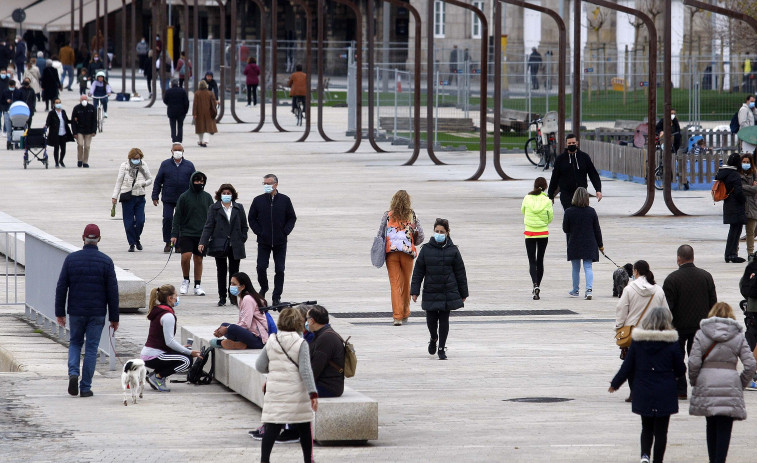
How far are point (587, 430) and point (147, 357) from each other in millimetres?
4135

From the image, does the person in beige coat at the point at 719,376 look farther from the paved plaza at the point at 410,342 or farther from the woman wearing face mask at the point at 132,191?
the woman wearing face mask at the point at 132,191

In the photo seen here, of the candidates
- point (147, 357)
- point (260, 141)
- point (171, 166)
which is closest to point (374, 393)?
point (147, 357)

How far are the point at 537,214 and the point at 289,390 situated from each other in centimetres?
857

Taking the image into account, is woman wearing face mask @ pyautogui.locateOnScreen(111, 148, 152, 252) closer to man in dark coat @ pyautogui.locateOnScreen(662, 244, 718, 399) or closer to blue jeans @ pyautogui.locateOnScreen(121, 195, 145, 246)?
blue jeans @ pyautogui.locateOnScreen(121, 195, 145, 246)

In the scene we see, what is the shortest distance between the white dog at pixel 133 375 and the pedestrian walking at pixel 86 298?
0.56 m

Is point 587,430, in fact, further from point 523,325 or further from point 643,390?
point 523,325

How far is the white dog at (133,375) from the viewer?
40.7 ft

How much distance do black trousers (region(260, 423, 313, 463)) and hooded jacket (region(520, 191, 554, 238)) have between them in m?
8.55

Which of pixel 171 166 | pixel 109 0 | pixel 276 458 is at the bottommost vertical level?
pixel 276 458

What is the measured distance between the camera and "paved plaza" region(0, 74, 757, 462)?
10.9 metres

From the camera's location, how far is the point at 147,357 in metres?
13.4

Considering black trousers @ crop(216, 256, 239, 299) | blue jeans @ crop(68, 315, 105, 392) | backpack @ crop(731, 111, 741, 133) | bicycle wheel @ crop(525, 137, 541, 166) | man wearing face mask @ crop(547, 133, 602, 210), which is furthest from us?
bicycle wheel @ crop(525, 137, 541, 166)

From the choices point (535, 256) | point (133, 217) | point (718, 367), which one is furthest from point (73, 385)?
point (133, 217)

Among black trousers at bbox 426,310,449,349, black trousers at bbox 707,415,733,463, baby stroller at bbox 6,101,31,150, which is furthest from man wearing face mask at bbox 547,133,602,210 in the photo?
baby stroller at bbox 6,101,31,150
